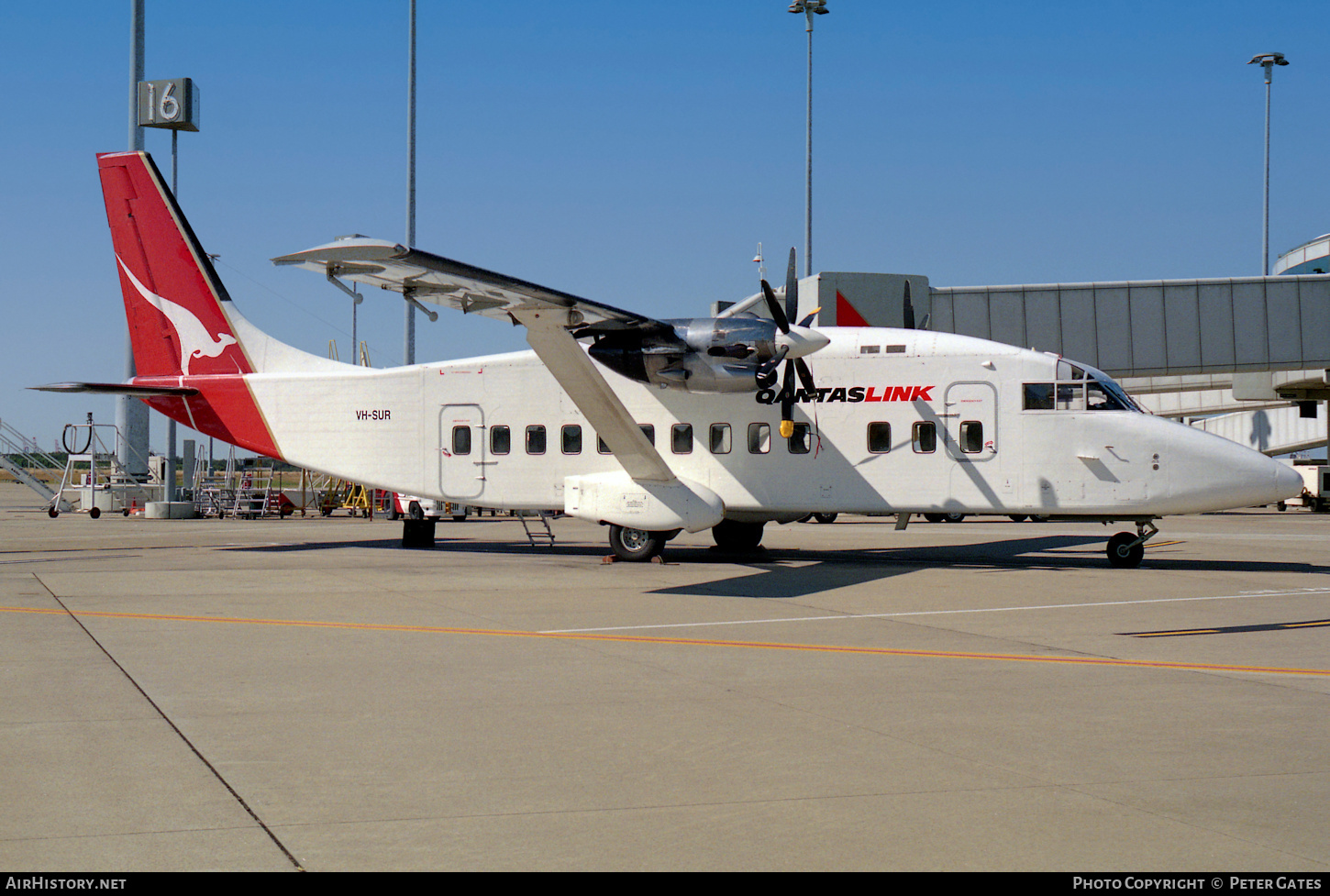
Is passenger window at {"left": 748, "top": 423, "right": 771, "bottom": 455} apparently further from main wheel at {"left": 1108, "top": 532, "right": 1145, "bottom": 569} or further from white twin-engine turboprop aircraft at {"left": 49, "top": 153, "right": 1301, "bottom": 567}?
main wheel at {"left": 1108, "top": 532, "right": 1145, "bottom": 569}

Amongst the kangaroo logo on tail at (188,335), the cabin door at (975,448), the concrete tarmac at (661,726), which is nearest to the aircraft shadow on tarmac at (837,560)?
the concrete tarmac at (661,726)

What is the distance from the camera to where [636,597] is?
14.3 m

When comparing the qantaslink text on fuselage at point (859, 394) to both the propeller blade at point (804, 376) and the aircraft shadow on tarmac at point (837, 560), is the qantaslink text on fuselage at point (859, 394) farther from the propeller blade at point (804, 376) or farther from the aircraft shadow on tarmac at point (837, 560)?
the aircraft shadow on tarmac at point (837, 560)

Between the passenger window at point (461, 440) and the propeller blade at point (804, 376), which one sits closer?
the propeller blade at point (804, 376)

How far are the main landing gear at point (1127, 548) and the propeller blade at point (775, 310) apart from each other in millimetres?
6696

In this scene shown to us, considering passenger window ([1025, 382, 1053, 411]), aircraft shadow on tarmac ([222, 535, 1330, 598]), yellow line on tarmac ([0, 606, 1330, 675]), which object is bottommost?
yellow line on tarmac ([0, 606, 1330, 675])

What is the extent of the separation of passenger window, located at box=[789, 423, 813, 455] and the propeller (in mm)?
485

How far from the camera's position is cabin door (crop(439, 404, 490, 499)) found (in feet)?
70.9

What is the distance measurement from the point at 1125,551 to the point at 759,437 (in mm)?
6508

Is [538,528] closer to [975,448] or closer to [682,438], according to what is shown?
[682,438]

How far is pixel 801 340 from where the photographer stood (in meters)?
18.0

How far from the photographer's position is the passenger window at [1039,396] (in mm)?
18375

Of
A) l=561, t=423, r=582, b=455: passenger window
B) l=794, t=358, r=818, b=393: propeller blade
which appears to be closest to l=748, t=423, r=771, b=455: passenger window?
l=794, t=358, r=818, b=393: propeller blade
